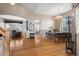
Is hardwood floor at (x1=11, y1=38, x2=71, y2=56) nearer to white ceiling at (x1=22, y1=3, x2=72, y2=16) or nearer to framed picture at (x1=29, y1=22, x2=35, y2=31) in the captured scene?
framed picture at (x1=29, y1=22, x2=35, y2=31)

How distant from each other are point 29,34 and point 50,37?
450 mm

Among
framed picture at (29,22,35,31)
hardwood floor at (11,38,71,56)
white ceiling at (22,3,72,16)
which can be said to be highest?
white ceiling at (22,3,72,16)

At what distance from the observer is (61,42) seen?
7.12 feet

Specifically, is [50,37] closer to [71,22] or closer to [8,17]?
[71,22]

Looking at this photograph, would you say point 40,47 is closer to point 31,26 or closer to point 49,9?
point 31,26

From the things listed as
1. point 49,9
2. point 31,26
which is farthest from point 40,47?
point 49,9

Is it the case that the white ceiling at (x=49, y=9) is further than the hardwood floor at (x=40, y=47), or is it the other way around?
the hardwood floor at (x=40, y=47)

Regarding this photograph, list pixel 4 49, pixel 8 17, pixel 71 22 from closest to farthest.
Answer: pixel 4 49
pixel 8 17
pixel 71 22

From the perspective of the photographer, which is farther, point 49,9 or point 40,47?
point 40,47

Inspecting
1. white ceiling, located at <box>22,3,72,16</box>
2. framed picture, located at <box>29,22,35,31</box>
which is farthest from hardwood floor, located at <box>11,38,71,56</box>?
white ceiling, located at <box>22,3,72,16</box>

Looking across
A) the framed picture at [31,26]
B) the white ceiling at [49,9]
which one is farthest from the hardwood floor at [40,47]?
the white ceiling at [49,9]

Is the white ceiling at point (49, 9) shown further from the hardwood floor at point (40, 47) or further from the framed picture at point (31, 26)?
the hardwood floor at point (40, 47)

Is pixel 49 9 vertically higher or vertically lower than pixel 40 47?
higher

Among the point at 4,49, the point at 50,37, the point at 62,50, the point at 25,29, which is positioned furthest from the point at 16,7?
the point at 62,50
